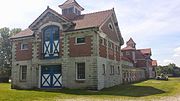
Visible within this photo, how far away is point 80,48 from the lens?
87.9 ft

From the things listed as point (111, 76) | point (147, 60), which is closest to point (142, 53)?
point (147, 60)

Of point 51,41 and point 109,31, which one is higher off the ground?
point 109,31

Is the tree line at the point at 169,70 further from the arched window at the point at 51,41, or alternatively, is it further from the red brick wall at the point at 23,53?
the arched window at the point at 51,41

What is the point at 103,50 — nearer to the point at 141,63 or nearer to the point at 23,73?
the point at 23,73

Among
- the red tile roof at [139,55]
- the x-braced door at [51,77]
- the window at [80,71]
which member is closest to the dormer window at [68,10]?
the x-braced door at [51,77]

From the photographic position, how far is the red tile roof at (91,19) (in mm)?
27203

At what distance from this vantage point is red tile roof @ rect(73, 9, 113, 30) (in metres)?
27.2

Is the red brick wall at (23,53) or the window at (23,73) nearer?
the red brick wall at (23,53)

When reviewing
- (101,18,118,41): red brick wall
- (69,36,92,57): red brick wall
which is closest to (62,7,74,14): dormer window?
(101,18,118,41): red brick wall

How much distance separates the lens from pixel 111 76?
31.2 metres

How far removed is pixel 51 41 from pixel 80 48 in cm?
427

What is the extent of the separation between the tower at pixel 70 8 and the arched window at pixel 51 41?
536cm

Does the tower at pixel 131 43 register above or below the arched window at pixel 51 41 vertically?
above

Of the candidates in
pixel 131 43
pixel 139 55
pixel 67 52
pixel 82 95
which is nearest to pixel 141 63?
pixel 139 55
